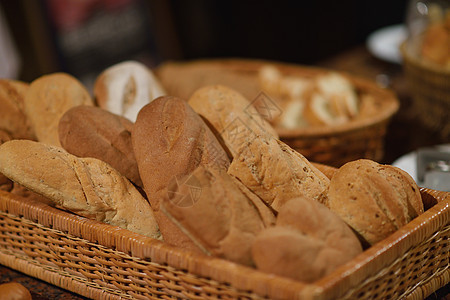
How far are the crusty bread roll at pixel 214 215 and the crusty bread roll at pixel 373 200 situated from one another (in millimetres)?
139

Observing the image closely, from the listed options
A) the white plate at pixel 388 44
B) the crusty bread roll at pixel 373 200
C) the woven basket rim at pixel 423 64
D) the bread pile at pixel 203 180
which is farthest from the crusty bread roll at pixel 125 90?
the white plate at pixel 388 44

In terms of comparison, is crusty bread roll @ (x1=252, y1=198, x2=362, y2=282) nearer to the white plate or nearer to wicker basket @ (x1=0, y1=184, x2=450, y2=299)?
wicker basket @ (x1=0, y1=184, x2=450, y2=299)

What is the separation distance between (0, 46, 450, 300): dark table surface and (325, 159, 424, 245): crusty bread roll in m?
0.18

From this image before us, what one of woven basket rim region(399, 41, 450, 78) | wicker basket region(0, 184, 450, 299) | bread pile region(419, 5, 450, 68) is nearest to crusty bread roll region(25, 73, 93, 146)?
wicker basket region(0, 184, 450, 299)

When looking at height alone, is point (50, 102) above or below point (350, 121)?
above

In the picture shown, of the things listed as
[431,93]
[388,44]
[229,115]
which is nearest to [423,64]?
[431,93]

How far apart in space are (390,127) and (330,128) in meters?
0.43

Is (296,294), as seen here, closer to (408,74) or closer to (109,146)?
(109,146)

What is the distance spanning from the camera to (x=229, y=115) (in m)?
1.05

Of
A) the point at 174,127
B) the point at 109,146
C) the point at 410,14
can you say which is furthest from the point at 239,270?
the point at 410,14

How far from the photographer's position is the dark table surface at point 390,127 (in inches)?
38.4

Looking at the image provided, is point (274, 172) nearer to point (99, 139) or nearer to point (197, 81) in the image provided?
point (99, 139)

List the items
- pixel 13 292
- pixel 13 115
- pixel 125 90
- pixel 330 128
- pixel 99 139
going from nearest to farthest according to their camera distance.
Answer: pixel 13 292 < pixel 99 139 < pixel 13 115 < pixel 125 90 < pixel 330 128

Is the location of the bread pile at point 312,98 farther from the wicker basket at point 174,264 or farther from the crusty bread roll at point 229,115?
the wicker basket at point 174,264
